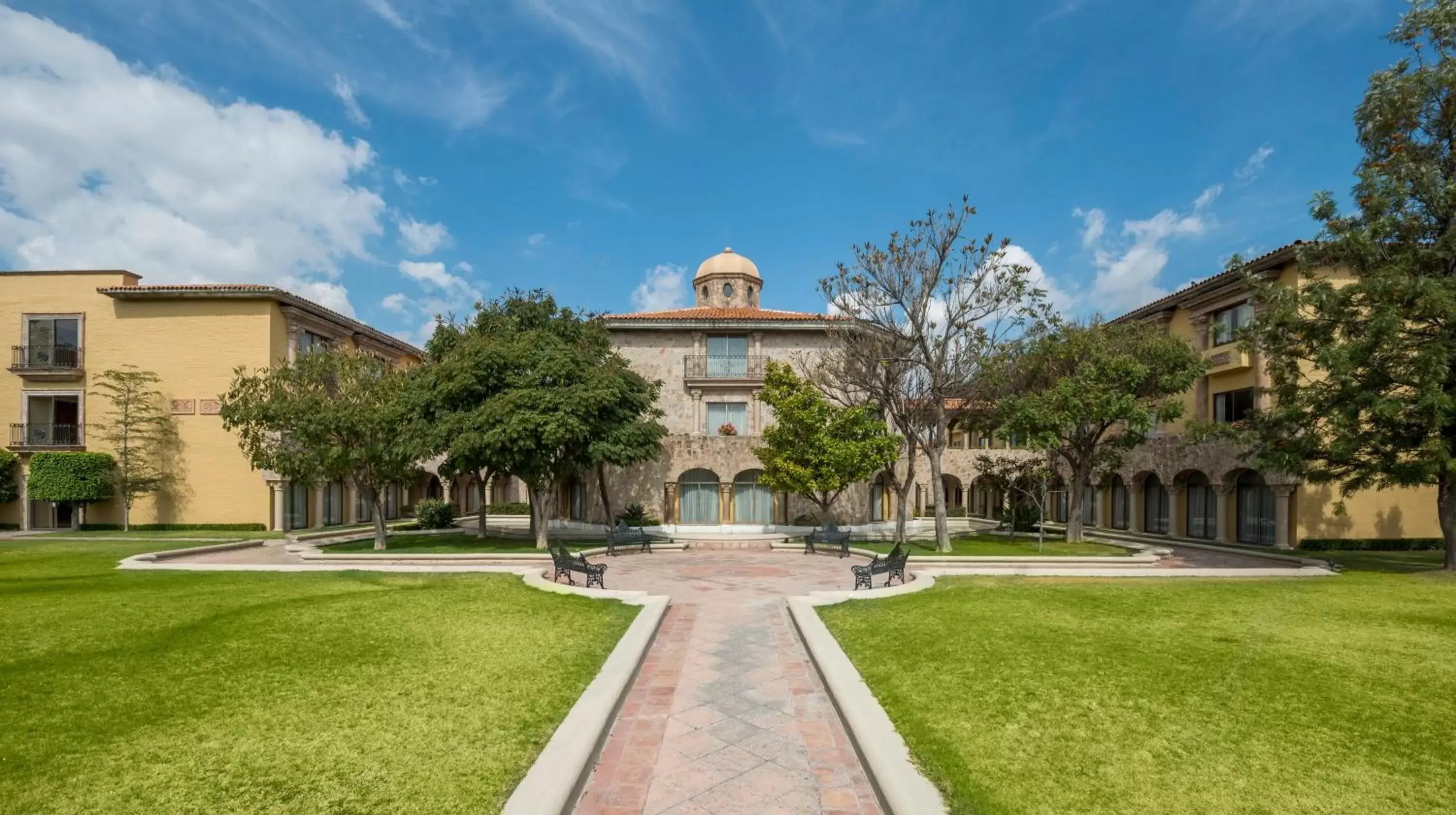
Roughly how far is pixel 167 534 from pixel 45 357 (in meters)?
11.1

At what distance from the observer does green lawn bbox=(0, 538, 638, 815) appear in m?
5.50

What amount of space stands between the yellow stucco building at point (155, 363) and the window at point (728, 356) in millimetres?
18888

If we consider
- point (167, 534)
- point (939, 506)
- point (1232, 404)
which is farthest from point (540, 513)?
point (1232, 404)

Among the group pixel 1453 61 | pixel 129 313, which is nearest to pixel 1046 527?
pixel 1453 61

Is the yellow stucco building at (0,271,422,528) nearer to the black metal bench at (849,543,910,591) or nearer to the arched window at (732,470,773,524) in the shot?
the arched window at (732,470,773,524)

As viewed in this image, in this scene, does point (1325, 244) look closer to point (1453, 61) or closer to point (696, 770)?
point (1453, 61)

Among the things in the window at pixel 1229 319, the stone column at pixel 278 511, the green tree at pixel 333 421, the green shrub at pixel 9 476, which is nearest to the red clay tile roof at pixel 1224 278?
the window at pixel 1229 319

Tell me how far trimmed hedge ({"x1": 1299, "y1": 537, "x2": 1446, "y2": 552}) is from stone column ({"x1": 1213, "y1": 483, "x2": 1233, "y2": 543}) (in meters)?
2.89

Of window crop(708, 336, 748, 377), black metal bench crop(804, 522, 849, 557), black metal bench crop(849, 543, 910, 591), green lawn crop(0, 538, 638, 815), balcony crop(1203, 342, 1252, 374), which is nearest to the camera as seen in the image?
green lawn crop(0, 538, 638, 815)

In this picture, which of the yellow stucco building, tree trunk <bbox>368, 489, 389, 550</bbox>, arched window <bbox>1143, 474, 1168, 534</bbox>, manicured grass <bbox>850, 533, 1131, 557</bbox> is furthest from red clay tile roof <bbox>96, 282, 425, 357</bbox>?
arched window <bbox>1143, 474, 1168, 534</bbox>

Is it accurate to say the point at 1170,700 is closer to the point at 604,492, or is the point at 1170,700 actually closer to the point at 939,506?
the point at 939,506

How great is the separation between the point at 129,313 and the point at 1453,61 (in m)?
47.2

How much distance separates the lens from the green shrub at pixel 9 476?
32.4m

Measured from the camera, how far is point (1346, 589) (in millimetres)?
15164
